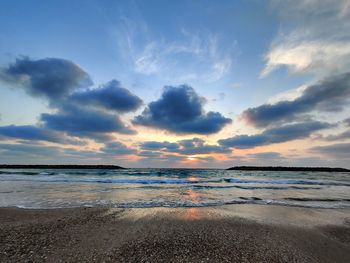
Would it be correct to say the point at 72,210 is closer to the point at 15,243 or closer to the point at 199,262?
A: the point at 15,243

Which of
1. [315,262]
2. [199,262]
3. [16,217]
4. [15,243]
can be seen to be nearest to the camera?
[199,262]

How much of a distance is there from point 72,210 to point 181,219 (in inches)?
228

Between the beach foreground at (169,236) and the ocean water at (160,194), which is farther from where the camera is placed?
the ocean water at (160,194)

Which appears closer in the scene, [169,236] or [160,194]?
[169,236]

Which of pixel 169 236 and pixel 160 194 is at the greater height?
pixel 160 194

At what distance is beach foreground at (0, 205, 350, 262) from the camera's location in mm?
5020

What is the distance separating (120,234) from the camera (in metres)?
6.56

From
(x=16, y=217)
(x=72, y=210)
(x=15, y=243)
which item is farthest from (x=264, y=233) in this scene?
(x=16, y=217)

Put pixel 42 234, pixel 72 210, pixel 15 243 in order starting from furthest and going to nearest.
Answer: pixel 72 210 < pixel 42 234 < pixel 15 243

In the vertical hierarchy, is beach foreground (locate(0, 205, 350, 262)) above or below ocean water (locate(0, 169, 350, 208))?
below

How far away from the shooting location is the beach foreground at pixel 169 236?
198 inches

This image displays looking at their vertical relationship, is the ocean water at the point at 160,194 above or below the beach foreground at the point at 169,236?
above

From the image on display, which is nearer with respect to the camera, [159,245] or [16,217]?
[159,245]

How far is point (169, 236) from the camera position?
21.1 feet
